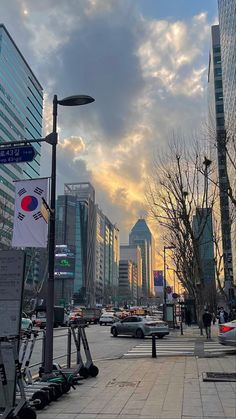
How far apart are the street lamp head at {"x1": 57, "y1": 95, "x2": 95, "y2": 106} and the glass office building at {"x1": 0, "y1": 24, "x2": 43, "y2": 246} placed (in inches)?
2758

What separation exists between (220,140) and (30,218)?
490 inches

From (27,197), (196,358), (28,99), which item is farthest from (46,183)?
(28,99)

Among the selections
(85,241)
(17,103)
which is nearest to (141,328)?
(17,103)

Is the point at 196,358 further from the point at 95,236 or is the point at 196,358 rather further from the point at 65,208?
the point at 95,236

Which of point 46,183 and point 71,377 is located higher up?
point 46,183

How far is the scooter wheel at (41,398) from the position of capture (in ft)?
25.8

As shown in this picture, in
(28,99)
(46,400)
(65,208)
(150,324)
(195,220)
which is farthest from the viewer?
(65,208)

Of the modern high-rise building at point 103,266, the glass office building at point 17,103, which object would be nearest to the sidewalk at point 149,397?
the glass office building at point 17,103

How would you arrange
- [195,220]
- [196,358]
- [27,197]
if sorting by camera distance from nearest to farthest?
[27,197] < [196,358] < [195,220]

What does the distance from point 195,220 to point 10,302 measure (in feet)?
89.1

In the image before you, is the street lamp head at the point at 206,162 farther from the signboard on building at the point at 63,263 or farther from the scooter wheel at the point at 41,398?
the signboard on building at the point at 63,263

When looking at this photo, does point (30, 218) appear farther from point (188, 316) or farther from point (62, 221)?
point (62, 221)

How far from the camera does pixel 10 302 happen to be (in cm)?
807

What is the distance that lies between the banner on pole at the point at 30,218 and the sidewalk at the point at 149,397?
11.3ft
